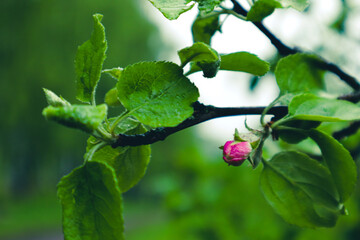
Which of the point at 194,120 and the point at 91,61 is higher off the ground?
the point at 91,61

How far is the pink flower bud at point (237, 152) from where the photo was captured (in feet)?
2.03

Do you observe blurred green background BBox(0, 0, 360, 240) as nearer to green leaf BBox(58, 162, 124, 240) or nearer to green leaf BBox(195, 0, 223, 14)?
green leaf BBox(195, 0, 223, 14)

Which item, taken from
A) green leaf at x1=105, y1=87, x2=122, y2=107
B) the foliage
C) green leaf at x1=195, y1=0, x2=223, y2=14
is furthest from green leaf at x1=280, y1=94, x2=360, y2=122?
green leaf at x1=105, y1=87, x2=122, y2=107

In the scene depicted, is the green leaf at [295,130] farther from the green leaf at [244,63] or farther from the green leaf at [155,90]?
the green leaf at [155,90]

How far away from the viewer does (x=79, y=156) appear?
20578mm

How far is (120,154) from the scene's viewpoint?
0.73m

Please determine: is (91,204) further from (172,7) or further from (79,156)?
(79,156)

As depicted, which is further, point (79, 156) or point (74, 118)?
point (79, 156)

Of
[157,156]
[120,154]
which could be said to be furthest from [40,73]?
[120,154]

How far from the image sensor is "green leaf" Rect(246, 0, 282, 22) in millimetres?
630

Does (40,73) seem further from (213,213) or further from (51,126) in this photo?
(213,213)

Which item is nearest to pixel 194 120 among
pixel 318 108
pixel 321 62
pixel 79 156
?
pixel 318 108

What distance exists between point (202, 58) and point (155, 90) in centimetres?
10

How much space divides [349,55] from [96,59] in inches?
200
